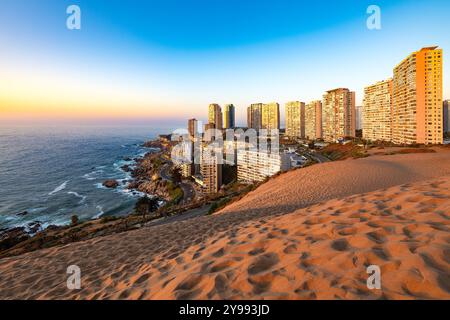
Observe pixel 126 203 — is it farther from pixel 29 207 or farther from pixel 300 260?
pixel 300 260

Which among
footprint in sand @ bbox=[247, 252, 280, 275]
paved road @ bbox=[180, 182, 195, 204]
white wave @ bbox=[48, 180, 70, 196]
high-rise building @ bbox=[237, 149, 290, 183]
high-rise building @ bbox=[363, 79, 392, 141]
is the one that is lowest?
paved road @ bbox=[180, 182, 195, 204]

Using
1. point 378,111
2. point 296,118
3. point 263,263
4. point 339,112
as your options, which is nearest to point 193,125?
point 296,118

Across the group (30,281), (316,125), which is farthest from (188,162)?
(30,281)

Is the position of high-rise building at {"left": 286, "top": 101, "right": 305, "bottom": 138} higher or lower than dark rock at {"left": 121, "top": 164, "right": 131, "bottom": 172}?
higher

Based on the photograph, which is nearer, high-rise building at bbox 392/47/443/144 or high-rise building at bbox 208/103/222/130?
high-rise building at bbox 392/47/443/144

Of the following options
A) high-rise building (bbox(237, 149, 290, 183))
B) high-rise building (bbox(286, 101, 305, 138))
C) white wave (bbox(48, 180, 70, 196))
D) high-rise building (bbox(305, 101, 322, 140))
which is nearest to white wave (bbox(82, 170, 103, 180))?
white wave (bbox(48, 180, 70, 196))

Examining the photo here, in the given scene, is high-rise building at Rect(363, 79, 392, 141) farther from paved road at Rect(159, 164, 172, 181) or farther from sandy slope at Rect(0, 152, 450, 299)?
sandy slope at Rect(0, 152, 450, 299)

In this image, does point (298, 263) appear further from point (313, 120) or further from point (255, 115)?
point (255, 115)

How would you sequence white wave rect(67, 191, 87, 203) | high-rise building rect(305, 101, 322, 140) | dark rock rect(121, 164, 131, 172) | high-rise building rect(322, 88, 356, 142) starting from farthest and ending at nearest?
1. high-rise building rect(305, 101, 322, 140)
2. high-rise building rect(322, 88, 356, 142)
3. dark rock rect(121, 164, 131, 172)
4. white wave rect(67, 191, 87, 203)

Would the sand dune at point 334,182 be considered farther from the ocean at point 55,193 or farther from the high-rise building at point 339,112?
the high-rise building at point 339,112
